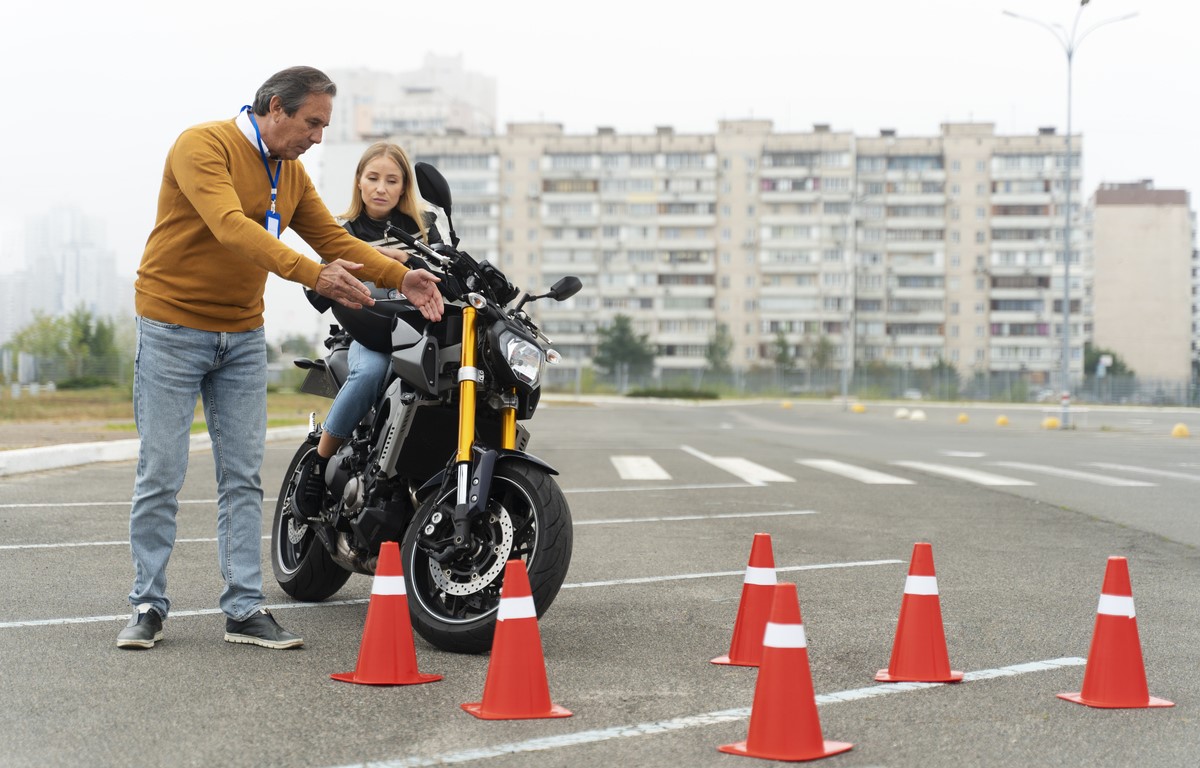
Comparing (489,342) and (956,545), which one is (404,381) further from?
(956,545)

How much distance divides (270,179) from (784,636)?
2685mm

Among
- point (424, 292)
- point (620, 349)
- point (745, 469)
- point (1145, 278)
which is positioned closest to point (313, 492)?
point (424, 292)

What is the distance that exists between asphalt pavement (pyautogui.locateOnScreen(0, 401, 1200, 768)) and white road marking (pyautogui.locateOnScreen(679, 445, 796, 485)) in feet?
8.60

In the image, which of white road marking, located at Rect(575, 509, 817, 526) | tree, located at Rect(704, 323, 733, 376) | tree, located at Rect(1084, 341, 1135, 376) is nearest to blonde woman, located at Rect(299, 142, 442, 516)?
white road marking, located at Rect(575, 509, 817, 526)

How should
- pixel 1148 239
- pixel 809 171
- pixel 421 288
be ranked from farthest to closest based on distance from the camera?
pixel 1148 239, pixel 809 171, pixel 421 288

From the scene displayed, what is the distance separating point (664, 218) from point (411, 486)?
112m

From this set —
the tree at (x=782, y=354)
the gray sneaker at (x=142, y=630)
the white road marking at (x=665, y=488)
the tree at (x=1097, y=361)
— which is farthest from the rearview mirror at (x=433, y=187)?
the tree at (x=1097, y=361)

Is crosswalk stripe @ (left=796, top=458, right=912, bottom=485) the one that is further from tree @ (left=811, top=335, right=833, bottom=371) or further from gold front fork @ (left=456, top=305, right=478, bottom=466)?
tree @ (left=811, top=335, right=833, bottom=371)

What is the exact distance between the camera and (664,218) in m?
116

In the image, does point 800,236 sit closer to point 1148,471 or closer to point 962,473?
point 1148,471

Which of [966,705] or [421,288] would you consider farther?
[421,288]

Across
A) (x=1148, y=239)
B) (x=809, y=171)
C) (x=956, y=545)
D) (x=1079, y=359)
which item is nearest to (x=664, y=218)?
(x=809, y=171)

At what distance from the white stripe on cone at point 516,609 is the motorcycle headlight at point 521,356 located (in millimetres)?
1009

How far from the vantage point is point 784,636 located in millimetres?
3525
